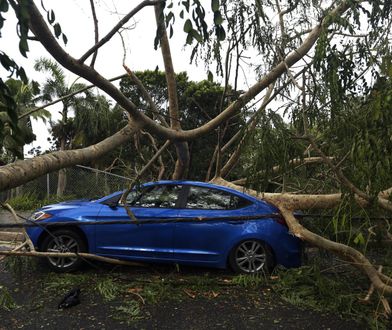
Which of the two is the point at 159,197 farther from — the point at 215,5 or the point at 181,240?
the point at 215,5

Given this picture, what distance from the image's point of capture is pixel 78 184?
13.6m

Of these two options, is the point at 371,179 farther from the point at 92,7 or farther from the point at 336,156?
the point at 92,7

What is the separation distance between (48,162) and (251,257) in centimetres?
365

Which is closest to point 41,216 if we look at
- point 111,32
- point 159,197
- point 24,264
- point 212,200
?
point 24,264

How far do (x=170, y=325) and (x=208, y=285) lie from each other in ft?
4.21

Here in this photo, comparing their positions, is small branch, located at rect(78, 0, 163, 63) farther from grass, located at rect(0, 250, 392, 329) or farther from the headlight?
the headlight

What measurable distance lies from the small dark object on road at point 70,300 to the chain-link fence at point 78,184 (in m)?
7.69

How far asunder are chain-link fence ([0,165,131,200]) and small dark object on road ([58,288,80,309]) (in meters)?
7.69

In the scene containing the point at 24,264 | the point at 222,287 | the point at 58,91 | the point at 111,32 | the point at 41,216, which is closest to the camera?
the point at 111,32

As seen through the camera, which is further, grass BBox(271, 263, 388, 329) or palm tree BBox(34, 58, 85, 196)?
palm tree BBox(34, 58, 85, 196)

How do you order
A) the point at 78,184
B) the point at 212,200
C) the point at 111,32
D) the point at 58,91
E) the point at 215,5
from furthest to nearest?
the point at 58,91 → the point at 78,184 → the point at 212,200 → the point at 111,32 → the point at 215,5

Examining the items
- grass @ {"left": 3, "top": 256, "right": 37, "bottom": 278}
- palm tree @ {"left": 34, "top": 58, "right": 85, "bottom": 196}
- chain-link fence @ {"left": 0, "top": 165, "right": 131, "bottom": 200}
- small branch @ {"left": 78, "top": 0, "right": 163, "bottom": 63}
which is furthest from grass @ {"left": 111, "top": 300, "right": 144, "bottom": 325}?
palm tree @ {"left": 34, "top": 58, "right": 85, "bottom": 196}

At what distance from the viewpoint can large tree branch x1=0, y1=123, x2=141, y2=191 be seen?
3.02 meters

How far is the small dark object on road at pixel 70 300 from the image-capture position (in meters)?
4.98
